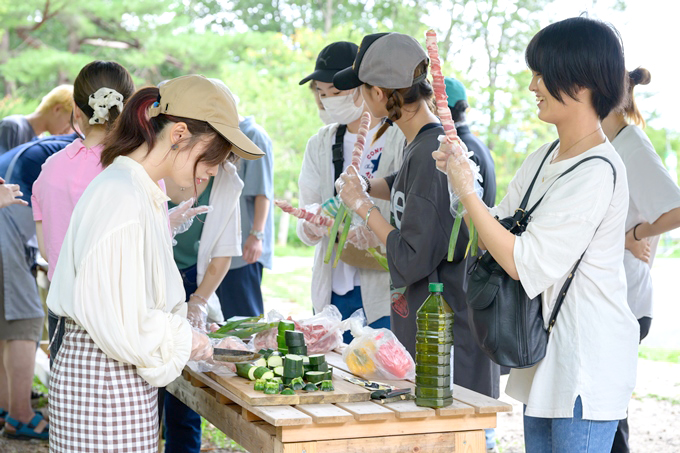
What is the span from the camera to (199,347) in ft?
6.43

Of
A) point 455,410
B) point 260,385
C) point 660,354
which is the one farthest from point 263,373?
point 660,354

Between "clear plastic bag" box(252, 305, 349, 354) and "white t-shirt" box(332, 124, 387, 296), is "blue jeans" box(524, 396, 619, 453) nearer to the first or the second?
"clear plastic bag" box(252, 305, 349, 354)

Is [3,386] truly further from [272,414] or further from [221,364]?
[272,414]

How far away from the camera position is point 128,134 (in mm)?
1962

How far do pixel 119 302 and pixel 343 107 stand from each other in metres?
1.91

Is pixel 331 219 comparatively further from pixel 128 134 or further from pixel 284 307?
pixel 284 307

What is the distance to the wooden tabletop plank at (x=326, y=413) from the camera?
A: 71.4 inches

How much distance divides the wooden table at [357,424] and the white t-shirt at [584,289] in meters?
0.17

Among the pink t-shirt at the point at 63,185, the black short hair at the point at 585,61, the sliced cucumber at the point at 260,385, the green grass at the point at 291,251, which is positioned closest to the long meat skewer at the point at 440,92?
the black short hair at the point at 585,61

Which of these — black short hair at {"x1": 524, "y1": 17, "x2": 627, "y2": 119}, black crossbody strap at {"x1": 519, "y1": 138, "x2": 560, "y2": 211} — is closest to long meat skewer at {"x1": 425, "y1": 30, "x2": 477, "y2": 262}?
black crossbody strap at {"x1": 519, "y1": 138, "x2": 560, "y2": 211}

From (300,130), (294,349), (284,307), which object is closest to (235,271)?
(294,349)

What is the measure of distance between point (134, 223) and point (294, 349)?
689 millimetres

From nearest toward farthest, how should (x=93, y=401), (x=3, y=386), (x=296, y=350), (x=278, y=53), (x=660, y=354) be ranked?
(x=93, y=401)
(x=296, y=350)
(x=3, y=386)
(x=660, y=354)
(x=278, y=53)

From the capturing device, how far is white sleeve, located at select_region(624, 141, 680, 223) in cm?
288
